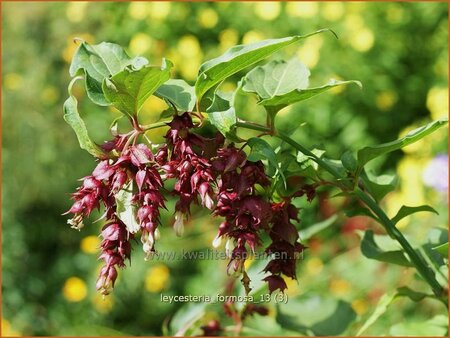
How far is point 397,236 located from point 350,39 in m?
2.65

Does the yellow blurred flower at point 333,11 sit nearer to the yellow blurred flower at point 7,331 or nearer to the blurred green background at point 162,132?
the blurred green background at point 162,132

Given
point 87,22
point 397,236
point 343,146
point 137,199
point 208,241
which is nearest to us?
point 137,199

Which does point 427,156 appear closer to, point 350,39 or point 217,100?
point 350,39

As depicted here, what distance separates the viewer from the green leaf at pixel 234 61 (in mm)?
792

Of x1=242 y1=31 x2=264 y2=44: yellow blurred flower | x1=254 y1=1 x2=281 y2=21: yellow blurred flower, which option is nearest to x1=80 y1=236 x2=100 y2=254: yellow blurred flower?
x1=242 y1=31 x2=264 y2=44: yellow blurred flower

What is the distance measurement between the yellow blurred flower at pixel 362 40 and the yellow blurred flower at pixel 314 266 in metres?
1.13

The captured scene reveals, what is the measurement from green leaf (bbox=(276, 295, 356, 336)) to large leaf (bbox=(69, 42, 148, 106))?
68 cm

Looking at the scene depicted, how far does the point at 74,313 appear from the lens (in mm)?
3162

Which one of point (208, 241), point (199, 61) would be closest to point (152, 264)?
point (208, 241)

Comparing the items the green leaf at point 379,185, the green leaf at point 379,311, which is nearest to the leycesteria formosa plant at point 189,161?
the green leaf at point 379,185

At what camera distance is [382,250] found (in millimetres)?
1142

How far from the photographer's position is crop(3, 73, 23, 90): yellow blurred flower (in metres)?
3.78

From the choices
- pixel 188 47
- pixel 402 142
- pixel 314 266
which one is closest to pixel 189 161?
pixel 402 142

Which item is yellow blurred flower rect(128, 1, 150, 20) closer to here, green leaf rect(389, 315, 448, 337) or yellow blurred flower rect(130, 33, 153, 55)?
yellow blurred flower rect(130, 33, 153, 55)
